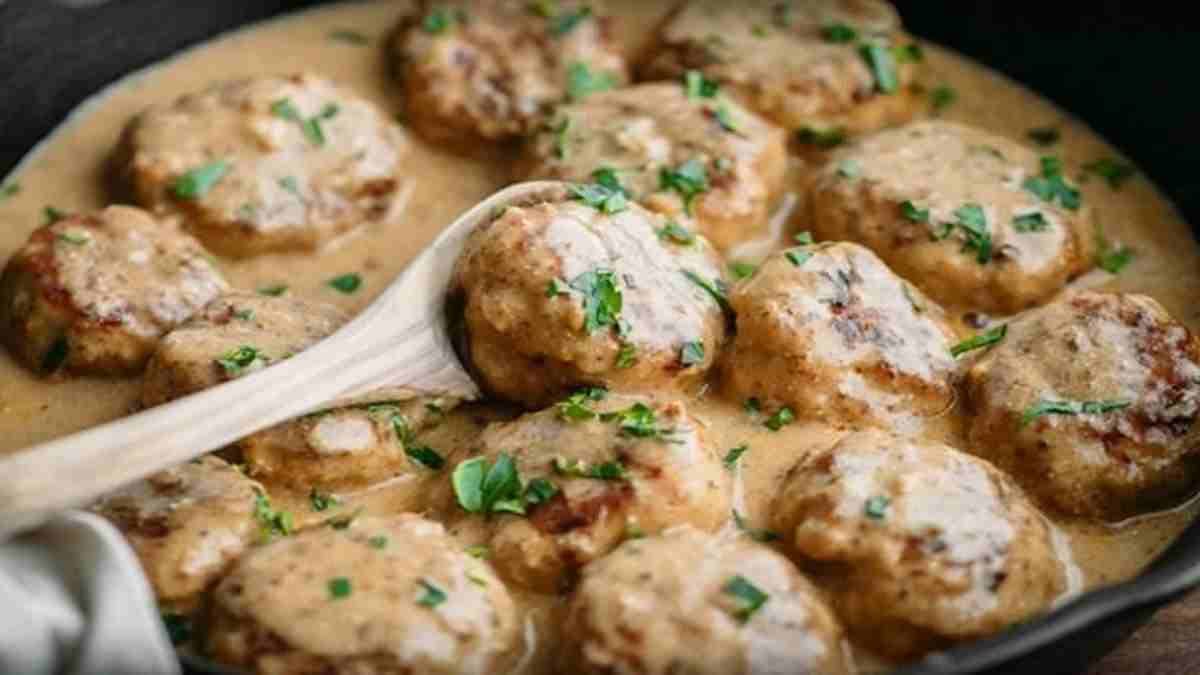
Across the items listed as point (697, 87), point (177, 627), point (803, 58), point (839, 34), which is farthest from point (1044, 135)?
point (177, 627)

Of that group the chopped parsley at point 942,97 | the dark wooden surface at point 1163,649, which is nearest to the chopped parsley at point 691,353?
the dark wooden surface at point 1163,649

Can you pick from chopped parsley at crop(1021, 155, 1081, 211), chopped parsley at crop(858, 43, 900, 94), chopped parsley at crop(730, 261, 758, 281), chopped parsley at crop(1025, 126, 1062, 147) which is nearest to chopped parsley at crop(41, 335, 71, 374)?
chopped parsley at crop(730, 261, 758, 281)

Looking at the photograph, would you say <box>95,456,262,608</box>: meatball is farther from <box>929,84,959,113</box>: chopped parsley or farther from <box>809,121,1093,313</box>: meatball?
<box>929,84,959,113</box>: chopped parsley

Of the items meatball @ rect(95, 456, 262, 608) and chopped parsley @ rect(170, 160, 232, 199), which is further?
chopped parsley @ rect(170, 160, 232, 199)

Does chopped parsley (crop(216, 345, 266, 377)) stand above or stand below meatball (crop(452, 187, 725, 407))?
below

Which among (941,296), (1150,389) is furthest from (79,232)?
(1150,389)

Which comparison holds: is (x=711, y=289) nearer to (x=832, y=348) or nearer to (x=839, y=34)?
(x=832, y=348)
